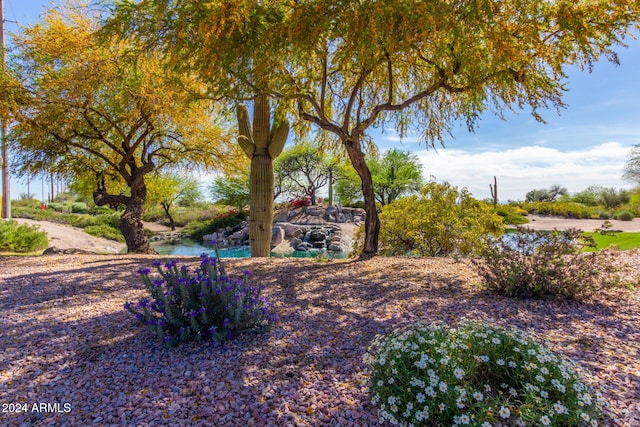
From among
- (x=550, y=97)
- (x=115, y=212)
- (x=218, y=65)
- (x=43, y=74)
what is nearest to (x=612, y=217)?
(x=550, y=97)

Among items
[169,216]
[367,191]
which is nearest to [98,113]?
[367,191]

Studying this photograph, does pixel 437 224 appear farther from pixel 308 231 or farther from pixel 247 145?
pixel 308 231

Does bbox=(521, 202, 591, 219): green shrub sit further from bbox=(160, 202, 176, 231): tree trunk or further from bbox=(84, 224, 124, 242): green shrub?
bbox=(84, 224, 124, 242): green shrub

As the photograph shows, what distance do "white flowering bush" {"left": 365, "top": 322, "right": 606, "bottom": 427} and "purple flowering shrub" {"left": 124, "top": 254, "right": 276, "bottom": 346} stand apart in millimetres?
1223

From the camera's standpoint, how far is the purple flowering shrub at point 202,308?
3016 mm

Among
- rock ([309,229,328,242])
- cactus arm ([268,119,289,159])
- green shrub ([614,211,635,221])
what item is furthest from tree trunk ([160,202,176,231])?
green shrub ([614,211,635,221])

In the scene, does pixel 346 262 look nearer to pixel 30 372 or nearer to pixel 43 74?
pixel 30 372

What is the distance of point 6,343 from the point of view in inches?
126

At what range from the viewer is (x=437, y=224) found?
8.31m

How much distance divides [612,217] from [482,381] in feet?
92.3

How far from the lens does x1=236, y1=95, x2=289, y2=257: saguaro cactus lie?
8.73 m

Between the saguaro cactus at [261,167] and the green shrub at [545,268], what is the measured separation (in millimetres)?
5463

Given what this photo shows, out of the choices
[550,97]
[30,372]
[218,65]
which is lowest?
[30,372]

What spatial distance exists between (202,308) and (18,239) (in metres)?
11.8
